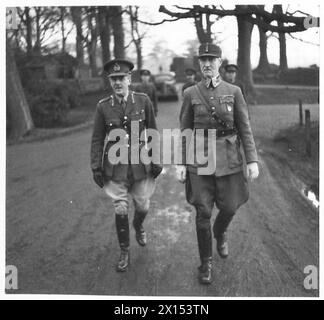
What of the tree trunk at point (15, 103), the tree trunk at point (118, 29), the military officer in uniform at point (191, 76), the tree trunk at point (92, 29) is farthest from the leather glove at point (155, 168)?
the tree trunk at point (15, 103)

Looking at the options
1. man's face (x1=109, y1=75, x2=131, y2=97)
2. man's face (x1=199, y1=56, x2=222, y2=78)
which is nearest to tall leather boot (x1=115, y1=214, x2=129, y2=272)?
man's face (x1=109, y1=75, x2=131, y2=97)

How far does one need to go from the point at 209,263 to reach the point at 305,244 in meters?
0.89

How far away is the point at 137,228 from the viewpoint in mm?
3912

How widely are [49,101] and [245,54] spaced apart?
650 cm

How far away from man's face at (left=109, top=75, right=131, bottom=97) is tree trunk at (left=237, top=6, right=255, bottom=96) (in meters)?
1.07

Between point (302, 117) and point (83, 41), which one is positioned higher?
point (83, 41)

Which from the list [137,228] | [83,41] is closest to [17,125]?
[83,41]

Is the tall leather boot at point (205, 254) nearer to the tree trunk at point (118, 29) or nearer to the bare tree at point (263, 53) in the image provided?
the bare tree at point (263, 53)

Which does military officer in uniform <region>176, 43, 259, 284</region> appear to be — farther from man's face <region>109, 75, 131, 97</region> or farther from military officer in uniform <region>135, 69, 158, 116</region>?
military officer in uniform <region>135, 69, 158, 116</region>

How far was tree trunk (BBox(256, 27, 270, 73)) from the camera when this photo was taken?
4047 mm

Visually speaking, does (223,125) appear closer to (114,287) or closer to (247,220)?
(247,220)

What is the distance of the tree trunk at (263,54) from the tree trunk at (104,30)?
1.46 metres

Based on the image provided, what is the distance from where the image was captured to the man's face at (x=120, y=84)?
3525 mm

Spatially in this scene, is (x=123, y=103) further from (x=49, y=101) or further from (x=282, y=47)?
(x=49, y=101)
